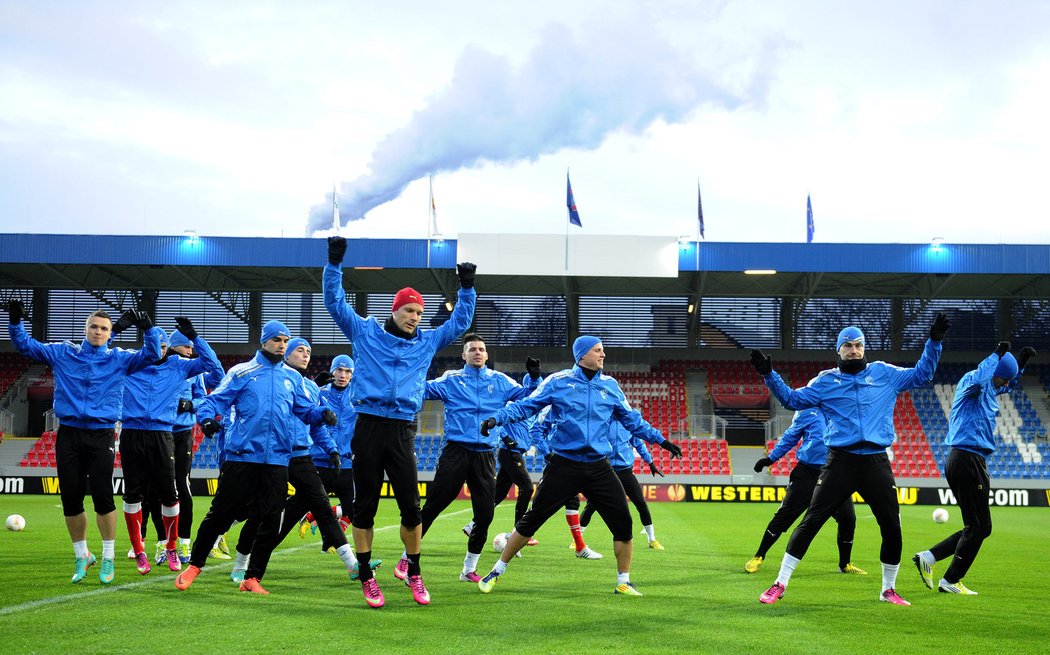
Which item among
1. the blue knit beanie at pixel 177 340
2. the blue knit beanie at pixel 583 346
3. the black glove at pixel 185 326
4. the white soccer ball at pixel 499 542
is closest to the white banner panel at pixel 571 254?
the white soccer ball at pixel 499 542

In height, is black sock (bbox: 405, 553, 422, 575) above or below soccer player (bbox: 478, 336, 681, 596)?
below

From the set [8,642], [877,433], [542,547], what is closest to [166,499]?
[8,642]

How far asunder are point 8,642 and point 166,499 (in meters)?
4.09

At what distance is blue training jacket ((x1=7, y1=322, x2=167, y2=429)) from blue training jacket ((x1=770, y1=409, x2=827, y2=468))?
6.89 m

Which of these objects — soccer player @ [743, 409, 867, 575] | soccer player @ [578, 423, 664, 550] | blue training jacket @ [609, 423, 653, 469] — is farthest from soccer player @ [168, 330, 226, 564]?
soccer player @ [743, 409, 867, 575]

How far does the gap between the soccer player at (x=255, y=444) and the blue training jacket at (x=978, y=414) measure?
231 inches

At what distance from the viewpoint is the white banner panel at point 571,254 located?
29.8 m

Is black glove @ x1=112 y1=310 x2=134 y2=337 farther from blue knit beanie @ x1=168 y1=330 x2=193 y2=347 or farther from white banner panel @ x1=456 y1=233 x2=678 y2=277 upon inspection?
white banner panel @ x1=456 y1=233 x2=678 y2=277

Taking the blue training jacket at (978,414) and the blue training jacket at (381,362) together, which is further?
the blue training jacket at (978,414)

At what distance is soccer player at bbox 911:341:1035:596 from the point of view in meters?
9.26

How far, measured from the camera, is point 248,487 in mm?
8484

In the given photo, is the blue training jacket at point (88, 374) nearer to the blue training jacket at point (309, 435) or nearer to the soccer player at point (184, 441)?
the soccer player at point (184, 441)

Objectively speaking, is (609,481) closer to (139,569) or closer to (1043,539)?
(139,569)

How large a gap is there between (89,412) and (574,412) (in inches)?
167
